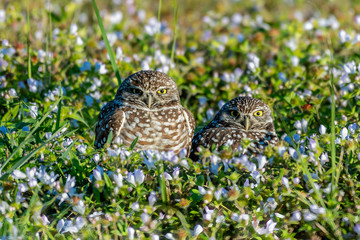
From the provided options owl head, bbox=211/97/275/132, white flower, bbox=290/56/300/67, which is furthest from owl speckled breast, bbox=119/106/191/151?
white flower, bbox=290/56/300/67

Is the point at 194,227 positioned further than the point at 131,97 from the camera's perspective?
No

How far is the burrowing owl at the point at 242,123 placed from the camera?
4953mm

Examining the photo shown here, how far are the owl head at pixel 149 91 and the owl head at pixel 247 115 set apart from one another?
1.83 feet

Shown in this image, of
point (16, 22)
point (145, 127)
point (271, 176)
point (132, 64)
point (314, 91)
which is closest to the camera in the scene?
point (271, 176)

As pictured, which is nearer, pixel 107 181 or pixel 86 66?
pixel 107 181

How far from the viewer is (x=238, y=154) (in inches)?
147

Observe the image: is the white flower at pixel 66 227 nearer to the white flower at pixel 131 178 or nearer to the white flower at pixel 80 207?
the white flower at pixel 80 207

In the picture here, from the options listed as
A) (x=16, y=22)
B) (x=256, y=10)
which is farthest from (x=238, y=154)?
(x=256, y=10)

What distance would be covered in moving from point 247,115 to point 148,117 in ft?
3.30

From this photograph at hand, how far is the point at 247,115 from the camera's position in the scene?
5.12 m

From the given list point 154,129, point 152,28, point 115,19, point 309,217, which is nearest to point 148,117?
point 154,129

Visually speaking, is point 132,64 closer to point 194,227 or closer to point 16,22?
point 16,22

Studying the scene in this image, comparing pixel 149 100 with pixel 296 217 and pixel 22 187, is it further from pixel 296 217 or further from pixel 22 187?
pixel 296 217

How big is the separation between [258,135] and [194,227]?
1592 millimetres
